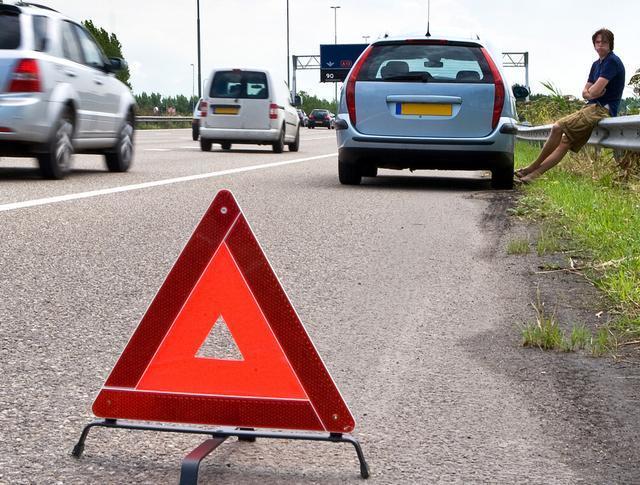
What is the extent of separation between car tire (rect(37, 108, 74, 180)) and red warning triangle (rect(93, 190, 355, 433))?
9.00 m

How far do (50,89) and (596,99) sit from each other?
5558 millimetres

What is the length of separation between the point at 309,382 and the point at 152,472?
0.47m

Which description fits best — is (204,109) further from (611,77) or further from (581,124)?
(611,77)

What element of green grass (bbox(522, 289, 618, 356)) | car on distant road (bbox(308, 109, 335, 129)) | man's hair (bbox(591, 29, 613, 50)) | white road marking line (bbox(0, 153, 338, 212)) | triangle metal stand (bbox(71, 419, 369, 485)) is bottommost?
car on distant road (bbox(308, 109, 335, 129))

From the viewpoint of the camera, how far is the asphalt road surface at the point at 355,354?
3125 mm

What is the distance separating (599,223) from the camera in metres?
7.70

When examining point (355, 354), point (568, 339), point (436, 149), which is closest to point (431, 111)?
point (436, 149)

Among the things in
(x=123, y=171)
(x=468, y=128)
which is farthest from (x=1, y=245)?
(x=123, y=171)

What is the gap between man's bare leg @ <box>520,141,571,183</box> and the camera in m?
12.2

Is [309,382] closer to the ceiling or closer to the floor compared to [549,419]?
closer to the ceiling

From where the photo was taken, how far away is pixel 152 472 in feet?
9.88

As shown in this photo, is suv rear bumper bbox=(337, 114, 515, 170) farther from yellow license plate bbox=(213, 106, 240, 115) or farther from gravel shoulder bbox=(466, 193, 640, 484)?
yellow license plate bbox=(213, 106, 240, 115)

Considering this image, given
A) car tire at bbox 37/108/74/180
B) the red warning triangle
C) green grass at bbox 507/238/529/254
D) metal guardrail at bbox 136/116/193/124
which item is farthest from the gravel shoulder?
metal guardrail at bbox 136/116/193/124

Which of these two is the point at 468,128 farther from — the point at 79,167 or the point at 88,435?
the point at 88,435
